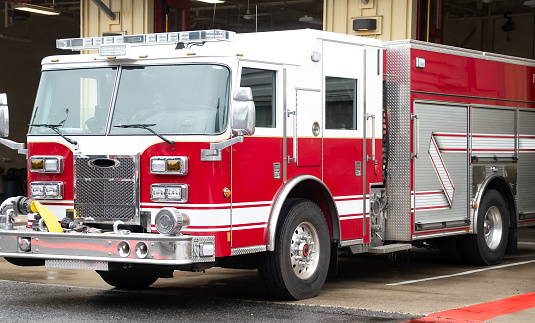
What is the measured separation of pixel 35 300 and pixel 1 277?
2041 millimetres

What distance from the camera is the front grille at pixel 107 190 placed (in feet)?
27.7

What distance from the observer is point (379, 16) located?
1454cm

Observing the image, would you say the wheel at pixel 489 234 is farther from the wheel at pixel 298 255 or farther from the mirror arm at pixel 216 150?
the mirror arm at pixel 216 150

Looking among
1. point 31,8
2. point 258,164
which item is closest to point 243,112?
point 258,164

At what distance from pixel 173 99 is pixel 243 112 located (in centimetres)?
90

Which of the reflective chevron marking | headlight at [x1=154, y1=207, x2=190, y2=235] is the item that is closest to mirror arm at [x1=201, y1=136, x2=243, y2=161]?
headlight at [x1=154, y1=207, x2=190, y2=235]

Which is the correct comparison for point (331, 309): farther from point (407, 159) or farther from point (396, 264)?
point (396, 264)

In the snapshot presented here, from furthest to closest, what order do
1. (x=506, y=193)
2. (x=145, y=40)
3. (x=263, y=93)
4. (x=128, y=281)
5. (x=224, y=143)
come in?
(x=506, y=193) → (x=128, y=281) → (x=145, y=40) → (x=263, y=93) → (x=224, y=143)

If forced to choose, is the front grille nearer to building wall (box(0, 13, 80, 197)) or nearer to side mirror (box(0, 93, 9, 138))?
side mirror (box(0, 93, 9, 138))

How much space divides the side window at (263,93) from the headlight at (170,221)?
130 centimetres

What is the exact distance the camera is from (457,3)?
2517cm

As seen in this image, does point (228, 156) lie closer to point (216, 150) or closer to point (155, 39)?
point (216, 150)

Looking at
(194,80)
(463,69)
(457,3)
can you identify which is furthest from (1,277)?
(457,3)

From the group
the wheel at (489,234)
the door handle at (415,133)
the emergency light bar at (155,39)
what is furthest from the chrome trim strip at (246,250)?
the wheel at (489,234)
